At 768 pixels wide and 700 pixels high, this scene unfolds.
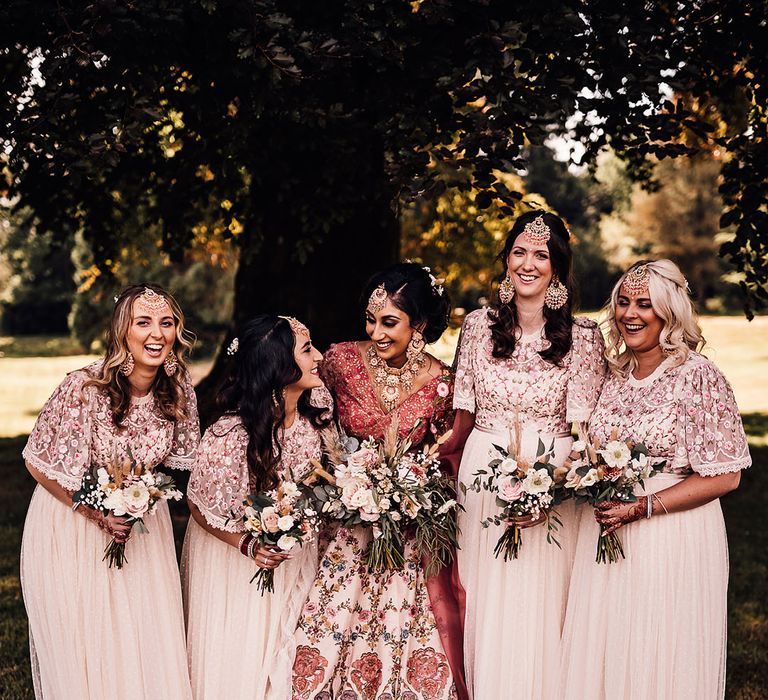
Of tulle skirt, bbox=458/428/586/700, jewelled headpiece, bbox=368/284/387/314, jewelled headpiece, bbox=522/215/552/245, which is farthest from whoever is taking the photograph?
jewelled headpiece, bbox=368/284/387/314

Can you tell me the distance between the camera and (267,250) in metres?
8.73

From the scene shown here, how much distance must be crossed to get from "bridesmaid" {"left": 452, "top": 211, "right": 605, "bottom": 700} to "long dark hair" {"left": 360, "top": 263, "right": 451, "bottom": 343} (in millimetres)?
281

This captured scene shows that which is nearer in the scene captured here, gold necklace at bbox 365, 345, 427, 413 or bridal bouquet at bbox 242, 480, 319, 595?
bridal bouquet at bbox 242, 480, 319, 595

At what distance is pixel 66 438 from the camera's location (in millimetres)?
4133

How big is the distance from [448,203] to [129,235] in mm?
5086

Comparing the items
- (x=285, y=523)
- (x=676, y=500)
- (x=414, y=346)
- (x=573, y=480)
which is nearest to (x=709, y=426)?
(x=676, y=500)

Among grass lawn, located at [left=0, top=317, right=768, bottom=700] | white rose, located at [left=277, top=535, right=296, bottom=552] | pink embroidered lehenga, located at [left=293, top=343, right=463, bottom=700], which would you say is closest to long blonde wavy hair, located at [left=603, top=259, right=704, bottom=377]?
grass lawn, located at [left=0, top=317, right=768, bottom=700]

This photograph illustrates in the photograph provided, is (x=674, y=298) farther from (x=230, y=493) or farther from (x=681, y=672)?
(x=230, y=493)

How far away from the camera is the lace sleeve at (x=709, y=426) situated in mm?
3932

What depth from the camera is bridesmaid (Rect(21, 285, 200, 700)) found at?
4.16 meters

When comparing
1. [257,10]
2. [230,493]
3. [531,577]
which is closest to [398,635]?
[531,577]

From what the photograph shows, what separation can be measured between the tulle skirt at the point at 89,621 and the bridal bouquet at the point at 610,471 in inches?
79.0

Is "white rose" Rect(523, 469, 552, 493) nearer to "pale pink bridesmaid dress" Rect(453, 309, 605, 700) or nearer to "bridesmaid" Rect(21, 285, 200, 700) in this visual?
"pale pink bridesmaid dress" Rect(453, 309, 605, 700)

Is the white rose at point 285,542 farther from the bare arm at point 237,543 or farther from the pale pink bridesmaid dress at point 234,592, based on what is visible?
the pale pink bridesmaid dress at point 234,592
